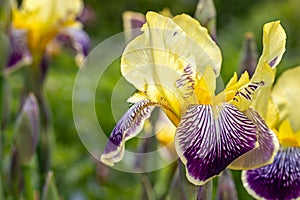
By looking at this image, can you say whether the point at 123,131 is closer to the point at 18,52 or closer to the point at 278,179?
the point at 278,179

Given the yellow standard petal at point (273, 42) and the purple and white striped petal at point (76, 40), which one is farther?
the purple and white striped petal at point (76, 40)

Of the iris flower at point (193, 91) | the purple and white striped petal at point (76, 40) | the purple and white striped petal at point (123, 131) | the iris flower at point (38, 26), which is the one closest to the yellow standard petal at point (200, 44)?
the iris flower at point (193, 91)

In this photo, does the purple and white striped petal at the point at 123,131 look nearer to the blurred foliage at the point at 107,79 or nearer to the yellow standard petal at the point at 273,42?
the yellow standard petal at the point at 273,42

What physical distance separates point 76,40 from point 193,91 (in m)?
0.89

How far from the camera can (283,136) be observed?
1215 millimetres

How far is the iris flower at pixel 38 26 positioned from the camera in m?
1.68

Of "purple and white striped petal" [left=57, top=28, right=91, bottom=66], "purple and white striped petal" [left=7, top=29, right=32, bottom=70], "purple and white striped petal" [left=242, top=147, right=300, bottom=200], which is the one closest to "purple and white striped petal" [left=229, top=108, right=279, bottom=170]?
"purple and white striped petal" [left=242, top=147, right=300, bottom=200]

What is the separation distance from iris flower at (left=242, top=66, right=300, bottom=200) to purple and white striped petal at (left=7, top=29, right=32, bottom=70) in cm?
63

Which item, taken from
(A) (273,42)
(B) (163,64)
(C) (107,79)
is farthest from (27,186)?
(C) (107,79)

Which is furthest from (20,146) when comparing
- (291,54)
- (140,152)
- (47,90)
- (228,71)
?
(291,54)

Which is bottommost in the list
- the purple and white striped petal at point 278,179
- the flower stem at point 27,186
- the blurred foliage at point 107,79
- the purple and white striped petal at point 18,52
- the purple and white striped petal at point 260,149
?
the blurred foliage at point 107,79

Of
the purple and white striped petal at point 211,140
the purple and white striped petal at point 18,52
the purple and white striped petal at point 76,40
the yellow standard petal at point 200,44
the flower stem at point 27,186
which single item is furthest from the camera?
the purple and white striped petal at point 76,40

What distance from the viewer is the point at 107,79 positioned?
9.06ft

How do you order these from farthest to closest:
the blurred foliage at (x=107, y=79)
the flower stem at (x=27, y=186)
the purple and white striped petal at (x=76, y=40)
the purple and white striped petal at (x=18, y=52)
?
1. the blurred foliage at (x=107, y=79)
2. the purple and white striped petal at (x=76, y=40)
3. the purple and white striped petal at (x=18, y=52)
4. the flower stem at (x=27, y=186)
